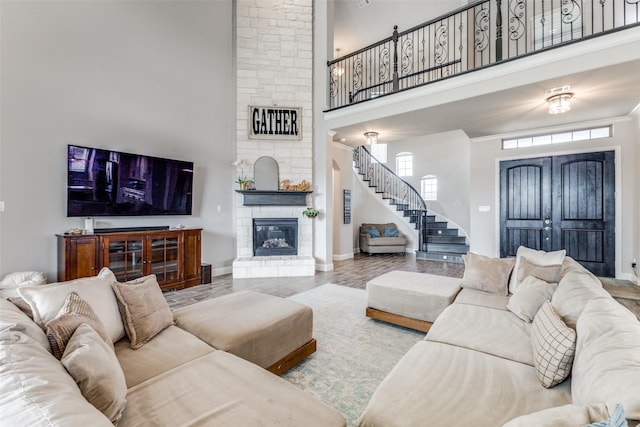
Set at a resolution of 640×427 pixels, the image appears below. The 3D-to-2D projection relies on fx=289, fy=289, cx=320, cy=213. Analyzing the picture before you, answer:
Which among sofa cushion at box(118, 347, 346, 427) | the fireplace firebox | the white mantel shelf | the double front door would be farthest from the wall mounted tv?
the double front door

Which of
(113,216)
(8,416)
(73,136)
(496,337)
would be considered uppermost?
(73,136)

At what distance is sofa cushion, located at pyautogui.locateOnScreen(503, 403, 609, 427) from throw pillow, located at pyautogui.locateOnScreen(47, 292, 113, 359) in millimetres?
1684

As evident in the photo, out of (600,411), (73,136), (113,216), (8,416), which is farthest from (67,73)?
(600,411)

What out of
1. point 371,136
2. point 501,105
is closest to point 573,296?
point 501,105

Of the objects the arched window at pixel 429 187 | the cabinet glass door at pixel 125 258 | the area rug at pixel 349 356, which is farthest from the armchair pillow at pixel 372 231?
the cabinet glass door at pixel 125 258

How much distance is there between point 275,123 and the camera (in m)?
5.89

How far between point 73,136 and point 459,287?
5147 mm

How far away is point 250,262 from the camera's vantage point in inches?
211

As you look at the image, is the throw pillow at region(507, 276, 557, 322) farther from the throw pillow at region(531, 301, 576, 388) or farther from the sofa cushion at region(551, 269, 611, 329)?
the throw pillow at region(531, 301, 576, 388)

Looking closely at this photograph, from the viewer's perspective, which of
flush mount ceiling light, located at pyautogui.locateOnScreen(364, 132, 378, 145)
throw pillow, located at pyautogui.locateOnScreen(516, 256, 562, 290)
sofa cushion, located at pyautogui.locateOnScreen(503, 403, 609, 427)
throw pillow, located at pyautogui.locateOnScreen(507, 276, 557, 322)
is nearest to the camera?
sofa cushion, located at pyautogui.locateOnScreen(503, 403, 609, 427)

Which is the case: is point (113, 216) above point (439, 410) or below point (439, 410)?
above

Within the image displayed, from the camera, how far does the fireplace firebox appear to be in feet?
18.9

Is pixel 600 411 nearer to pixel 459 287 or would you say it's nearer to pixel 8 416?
pixel 8 416

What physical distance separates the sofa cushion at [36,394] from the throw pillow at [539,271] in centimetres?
315
